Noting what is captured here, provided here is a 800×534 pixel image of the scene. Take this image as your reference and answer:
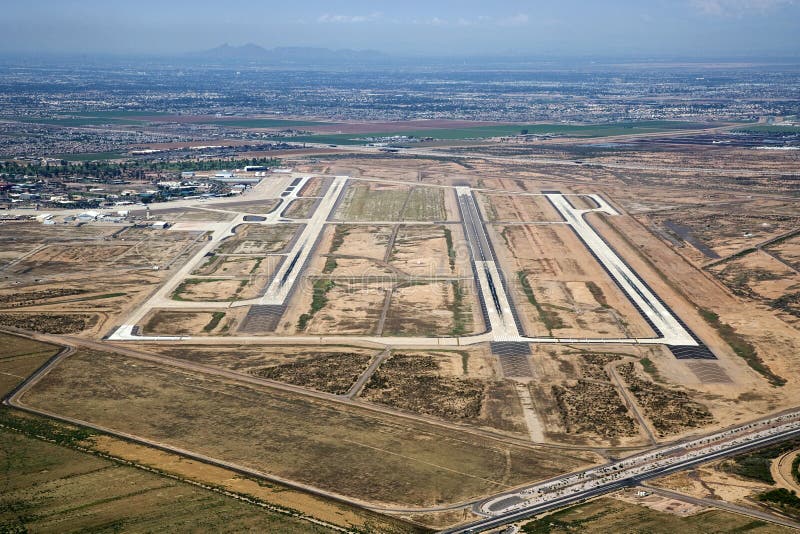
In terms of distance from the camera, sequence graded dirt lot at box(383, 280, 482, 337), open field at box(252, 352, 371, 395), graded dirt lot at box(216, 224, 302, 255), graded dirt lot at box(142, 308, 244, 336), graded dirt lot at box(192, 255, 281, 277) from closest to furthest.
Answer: open field at box(252, 352, 371, 395)
graded dirt lot at box(142, 308, 244, 336)
graded dirt lot at box(383, 280, 482, 337)
graded dirt lot at box(192, 255, 281, 277)
graded dirt lot at box(216, 224, 302, 255)

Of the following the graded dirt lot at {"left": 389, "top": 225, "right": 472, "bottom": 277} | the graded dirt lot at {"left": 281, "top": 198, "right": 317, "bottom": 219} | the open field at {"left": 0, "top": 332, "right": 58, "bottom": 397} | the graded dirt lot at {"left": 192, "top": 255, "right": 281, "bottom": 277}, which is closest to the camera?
the open field at {"left": 0, "top": 332, "right": 58, "bottom": 397}

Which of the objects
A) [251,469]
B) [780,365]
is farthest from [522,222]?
[251,469]

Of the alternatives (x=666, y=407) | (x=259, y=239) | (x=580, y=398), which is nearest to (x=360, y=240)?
(x=259, y=239)

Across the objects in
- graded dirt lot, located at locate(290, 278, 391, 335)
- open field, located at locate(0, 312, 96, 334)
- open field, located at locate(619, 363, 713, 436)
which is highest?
open field, located at locate(619, 363, 713, 436)

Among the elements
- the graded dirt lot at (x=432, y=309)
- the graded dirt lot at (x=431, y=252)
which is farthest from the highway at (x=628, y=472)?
the graded dirt lot at (x=431, y=252)

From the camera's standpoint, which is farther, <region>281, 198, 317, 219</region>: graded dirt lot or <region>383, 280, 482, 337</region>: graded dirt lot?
<region>281, 198, 317, 219</region>: graded dirt lot

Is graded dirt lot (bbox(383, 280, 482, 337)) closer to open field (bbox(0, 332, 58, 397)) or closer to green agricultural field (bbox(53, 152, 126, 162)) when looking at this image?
open field (bbox(0, 332, 58, 397))

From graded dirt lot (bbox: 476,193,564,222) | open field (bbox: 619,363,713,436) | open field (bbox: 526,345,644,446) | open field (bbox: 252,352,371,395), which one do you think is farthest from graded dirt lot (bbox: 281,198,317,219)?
open field (bbox: 619,363,713,436)
